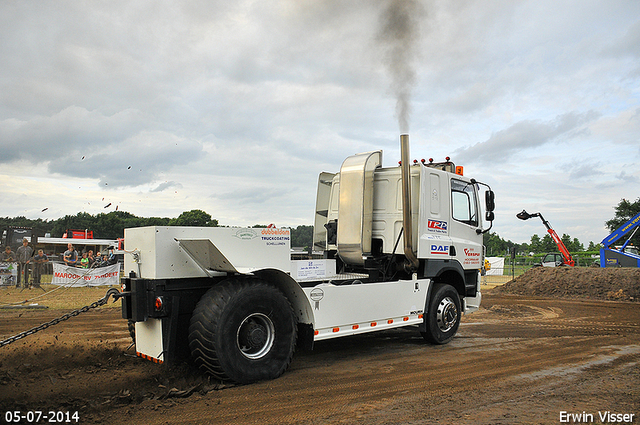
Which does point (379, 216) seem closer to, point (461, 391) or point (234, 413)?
point (461, 391)

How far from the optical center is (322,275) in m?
7.55

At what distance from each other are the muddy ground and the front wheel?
191mm

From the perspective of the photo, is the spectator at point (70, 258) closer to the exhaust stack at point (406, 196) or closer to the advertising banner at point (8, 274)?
the advertising banner at point (8, 274)

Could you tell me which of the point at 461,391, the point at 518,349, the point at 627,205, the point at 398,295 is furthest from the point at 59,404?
the point at 627,205

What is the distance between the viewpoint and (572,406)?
15.9 feet

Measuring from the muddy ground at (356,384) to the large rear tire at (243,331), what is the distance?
0.21m

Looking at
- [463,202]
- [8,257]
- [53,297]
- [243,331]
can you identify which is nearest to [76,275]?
[8,257]

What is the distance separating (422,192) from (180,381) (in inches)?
188

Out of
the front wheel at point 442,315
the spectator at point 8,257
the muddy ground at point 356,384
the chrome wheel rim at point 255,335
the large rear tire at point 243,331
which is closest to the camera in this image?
the muddy ground at point 356,384

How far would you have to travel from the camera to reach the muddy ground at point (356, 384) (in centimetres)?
450

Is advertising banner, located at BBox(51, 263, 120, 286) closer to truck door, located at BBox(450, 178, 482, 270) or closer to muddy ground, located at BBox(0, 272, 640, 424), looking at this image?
muddy ground, located at BBox(0, 272, 640, 424)

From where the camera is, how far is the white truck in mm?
5266

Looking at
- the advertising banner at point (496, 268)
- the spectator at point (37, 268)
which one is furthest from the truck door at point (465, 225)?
the advertising banner at point (496, 268)

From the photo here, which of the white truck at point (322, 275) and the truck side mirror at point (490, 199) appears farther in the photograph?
the truck side mirror at point (490, 199)
